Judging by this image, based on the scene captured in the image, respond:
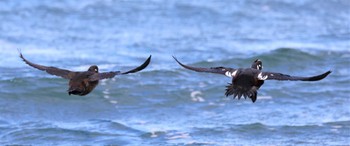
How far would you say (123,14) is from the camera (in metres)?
23.6

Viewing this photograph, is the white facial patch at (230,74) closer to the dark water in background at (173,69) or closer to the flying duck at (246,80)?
the flying duck at (246,80)

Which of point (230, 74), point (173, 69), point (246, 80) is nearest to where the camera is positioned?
point (246, 80)

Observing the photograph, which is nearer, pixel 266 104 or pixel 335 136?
pixel 335 136

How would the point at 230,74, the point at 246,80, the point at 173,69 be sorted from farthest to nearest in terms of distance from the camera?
the point at 173,69 < the point at 230,74 < the point at 246,80

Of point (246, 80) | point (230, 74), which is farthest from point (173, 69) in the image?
point (246, 80)

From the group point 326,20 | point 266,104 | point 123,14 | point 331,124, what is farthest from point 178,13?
point 331,124

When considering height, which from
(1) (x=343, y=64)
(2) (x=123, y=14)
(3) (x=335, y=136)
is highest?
(2) (x=123, y=14)

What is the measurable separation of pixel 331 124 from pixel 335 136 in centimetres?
73

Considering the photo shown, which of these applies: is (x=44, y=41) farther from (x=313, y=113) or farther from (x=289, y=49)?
(x=313, y=113)

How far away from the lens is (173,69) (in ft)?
61.4

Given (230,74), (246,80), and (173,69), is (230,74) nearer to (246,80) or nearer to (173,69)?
(246,80)

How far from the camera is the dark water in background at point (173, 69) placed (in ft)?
47.4

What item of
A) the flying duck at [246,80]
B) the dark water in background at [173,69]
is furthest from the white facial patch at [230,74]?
the dark water in background at [173,69]

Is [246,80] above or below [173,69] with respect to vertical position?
below
